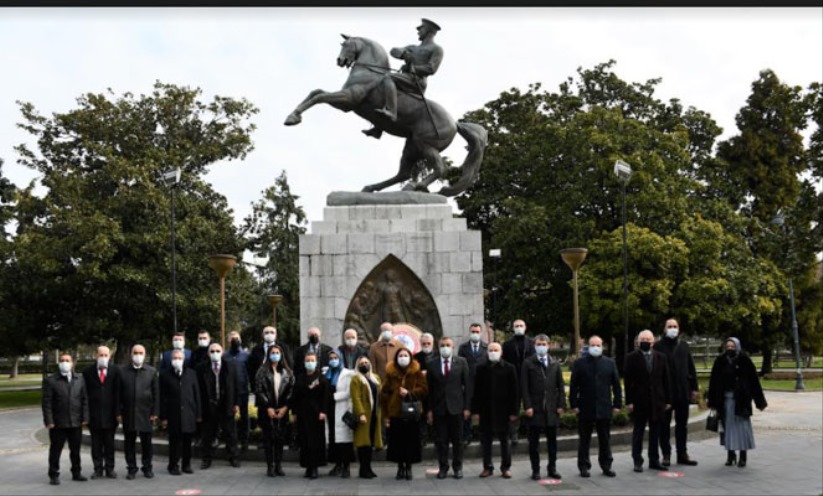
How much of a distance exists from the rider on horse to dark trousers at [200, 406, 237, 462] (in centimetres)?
589

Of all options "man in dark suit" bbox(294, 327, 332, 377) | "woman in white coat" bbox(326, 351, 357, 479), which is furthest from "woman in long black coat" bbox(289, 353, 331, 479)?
"man in dark suit" bbox(294, 327, 332, 377)

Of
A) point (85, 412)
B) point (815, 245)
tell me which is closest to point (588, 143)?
point (815, 245)

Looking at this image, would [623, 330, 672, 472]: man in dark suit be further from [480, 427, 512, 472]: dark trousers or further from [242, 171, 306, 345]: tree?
[242, 171, 306, 345]: tree

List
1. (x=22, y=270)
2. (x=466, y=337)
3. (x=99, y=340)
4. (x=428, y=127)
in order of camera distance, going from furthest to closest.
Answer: (x=99, y=340), (x=22, y=270), (x=428, y=127), (x=466, y=337)

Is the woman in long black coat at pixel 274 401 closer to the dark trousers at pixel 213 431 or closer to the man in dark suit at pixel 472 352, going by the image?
the dark trousers at pixel 213 431

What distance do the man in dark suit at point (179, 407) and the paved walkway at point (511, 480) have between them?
33 cm

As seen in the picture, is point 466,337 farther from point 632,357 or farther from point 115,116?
point 115,116

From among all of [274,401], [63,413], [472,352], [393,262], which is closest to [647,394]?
[472,352]

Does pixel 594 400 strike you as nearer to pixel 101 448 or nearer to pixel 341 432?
pixel 341 432

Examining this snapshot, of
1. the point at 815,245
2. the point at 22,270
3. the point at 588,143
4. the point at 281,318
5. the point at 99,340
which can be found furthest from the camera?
the point at 281,318

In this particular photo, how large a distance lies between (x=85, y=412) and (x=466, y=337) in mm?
6146

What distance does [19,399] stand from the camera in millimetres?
27922

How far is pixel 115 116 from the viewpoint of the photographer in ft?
90.3

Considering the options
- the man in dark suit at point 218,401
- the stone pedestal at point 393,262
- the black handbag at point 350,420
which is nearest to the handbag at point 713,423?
the stone pedestal at point 393,262
